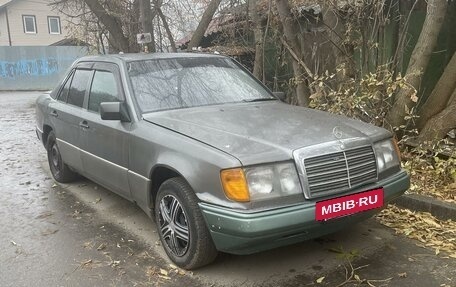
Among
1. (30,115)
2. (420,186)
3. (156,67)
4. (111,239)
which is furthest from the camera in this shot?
(30,115)

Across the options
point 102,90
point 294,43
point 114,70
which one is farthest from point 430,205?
point 294,43

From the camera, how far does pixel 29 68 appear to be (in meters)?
27.9

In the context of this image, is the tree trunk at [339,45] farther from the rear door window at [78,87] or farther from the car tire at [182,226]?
the car tire at [182,226]

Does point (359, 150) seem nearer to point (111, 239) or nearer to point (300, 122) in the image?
point (300, 122)

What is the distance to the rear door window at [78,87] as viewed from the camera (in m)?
5.22

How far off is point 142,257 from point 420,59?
4.15 meters

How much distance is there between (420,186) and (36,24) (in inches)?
1575

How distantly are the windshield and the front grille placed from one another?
1500mm

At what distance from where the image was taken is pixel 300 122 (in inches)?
148

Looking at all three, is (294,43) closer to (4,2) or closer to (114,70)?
(114,70)

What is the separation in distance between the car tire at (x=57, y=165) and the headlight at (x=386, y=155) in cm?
403

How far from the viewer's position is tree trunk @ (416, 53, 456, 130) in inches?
228

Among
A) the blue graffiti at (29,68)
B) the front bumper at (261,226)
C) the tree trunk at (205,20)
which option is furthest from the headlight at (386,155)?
the blue graffiti at (29,68)

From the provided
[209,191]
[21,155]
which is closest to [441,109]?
[209,191]
